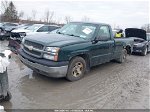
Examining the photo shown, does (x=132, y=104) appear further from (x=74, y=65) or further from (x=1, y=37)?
(x=1, y=37)

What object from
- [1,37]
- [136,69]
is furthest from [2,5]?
[136,69]

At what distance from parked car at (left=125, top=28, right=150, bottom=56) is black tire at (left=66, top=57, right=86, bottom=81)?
7144 mm

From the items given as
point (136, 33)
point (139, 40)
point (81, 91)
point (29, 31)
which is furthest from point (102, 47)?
point (29, 31)

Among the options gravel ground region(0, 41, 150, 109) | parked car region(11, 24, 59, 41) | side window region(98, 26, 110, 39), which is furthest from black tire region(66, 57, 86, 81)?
parked car region(11, 24, 59, 41)

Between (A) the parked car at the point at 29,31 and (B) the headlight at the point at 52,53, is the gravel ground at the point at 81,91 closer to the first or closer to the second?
(B) the headlight at the point at 52,53

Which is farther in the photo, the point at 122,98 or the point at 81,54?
the point at 81,54

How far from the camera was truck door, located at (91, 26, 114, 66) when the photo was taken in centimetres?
675

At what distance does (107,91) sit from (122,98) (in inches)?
22.3

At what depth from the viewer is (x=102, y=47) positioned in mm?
7043

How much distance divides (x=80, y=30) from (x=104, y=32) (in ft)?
3.13

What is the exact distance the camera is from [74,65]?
603 cm

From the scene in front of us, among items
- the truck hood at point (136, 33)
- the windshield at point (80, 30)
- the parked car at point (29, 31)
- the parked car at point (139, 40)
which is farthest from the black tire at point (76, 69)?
the truck hood at point (136, 33)

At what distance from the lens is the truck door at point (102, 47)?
22.1 ft

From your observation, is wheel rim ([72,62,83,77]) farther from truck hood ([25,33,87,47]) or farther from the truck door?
truck hood ([25,33,87,47])
